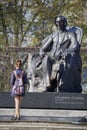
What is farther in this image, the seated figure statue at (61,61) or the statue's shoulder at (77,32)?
the statue's shoulder at (77,32)

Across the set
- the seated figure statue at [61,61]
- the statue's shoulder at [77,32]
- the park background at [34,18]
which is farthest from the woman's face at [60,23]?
the park background at [34,18]

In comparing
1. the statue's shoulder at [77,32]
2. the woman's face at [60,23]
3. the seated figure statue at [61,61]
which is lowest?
the seated figure statue at [61,61]

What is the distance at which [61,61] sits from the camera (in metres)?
12.2

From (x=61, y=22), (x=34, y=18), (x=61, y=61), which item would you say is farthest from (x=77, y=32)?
(x=34, y=18)

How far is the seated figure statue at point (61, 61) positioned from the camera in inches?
478

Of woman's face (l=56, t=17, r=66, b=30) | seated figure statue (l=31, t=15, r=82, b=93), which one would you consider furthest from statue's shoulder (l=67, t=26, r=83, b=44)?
woman's face (l=56, t=17, r=66, b=30)

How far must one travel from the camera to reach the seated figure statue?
12148mm

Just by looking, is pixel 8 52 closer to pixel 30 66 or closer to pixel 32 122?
pixel 30 66

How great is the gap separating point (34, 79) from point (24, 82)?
2374 mm

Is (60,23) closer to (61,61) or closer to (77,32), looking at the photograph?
(77,32)

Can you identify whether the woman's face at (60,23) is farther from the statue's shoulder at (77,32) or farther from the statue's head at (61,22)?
the statue's shoulder at (77,32)

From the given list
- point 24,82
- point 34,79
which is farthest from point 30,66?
point 24,82

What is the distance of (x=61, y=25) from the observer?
12.9m

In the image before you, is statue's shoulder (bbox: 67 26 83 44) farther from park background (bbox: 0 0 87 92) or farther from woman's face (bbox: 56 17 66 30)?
park background (bbox: 0 0 87 92)
